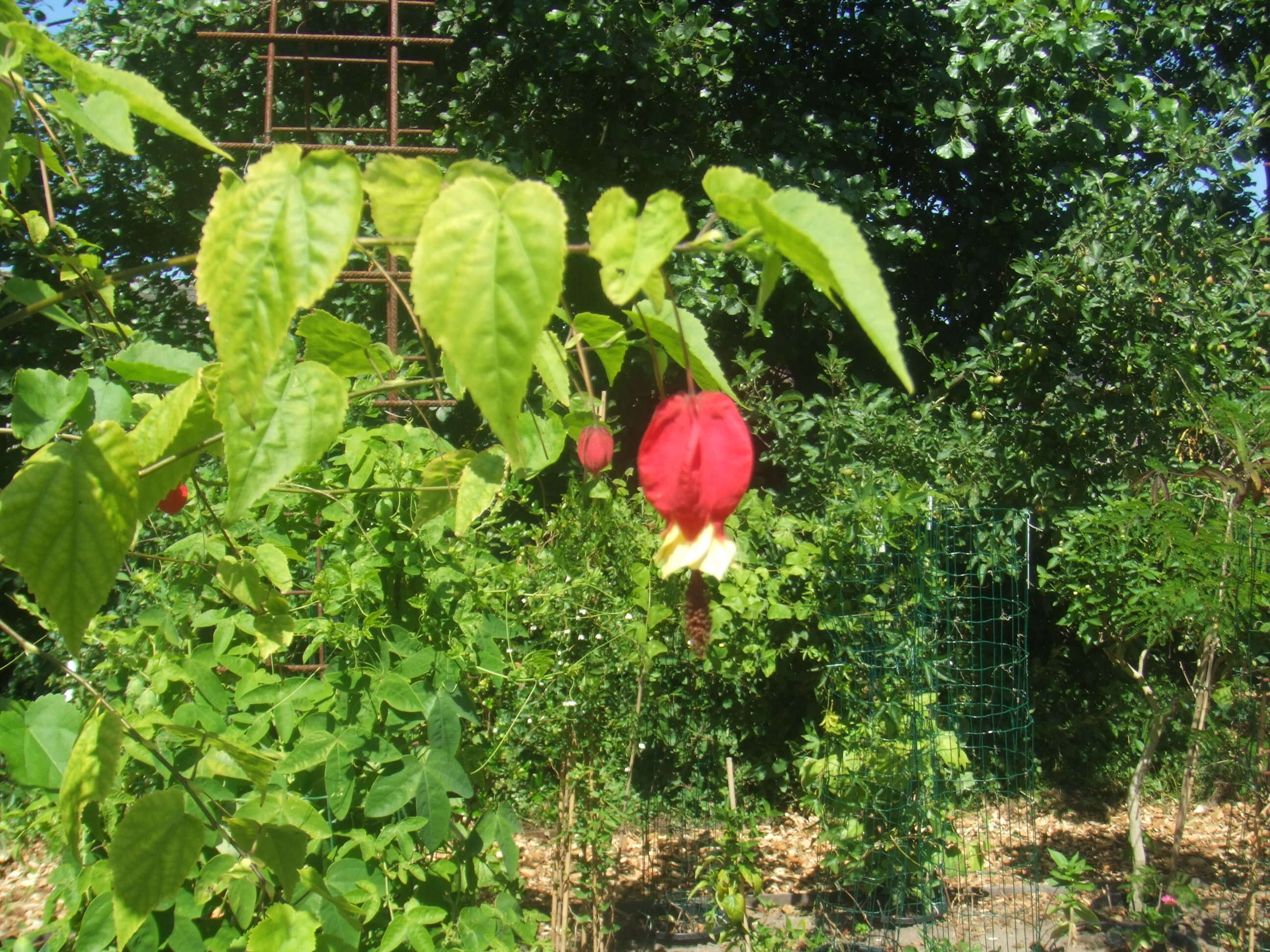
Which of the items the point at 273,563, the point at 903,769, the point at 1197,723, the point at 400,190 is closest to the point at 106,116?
the point at 400,190

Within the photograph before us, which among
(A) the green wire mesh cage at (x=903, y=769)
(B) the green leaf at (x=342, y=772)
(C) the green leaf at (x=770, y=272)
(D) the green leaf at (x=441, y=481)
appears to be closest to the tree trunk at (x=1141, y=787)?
(A) the green wire mesh cage at (x=903, y=769)

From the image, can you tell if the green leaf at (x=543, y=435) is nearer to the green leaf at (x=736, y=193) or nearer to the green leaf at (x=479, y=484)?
the green leaf at (x=479, y=484)

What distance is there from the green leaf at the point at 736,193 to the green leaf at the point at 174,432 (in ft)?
0.93

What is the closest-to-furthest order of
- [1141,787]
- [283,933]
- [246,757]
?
[246,757]
[283,933]
[1141,787]

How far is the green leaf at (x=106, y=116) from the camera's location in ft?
1.56

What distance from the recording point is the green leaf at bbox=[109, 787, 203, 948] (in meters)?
0.61

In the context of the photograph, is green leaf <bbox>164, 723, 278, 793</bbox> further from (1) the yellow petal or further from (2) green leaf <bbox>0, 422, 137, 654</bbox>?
(1) the yellow petal

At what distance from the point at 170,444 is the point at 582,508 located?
1.96m

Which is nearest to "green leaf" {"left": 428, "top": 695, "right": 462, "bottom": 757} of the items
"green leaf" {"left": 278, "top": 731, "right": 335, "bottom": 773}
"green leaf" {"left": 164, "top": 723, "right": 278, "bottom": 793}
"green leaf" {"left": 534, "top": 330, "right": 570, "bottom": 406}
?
"green leaf" {"left": 278, "top": 731, "right": 335, "bottom": 773}

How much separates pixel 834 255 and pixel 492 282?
0.40 ft

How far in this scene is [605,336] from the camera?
654 mm

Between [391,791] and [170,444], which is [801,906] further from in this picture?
[170,444]

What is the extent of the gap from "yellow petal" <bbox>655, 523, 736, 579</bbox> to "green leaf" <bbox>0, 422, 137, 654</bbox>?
26 centimetres

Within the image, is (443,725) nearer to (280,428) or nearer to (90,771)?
(90,771)
